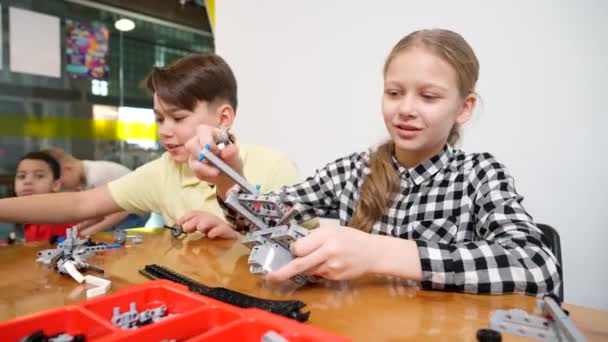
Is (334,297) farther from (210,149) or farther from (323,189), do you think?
(323,189)

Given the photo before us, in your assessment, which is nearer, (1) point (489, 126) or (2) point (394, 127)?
(2) point (394, 127)

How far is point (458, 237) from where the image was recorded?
100cm

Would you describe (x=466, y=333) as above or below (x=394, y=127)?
below

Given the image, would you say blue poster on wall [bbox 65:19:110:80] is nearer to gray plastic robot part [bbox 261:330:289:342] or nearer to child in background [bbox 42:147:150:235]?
child in background [bbox 42:147:150:235]

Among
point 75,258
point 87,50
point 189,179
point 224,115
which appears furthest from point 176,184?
point 87,50

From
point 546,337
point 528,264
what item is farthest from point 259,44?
point 546,337

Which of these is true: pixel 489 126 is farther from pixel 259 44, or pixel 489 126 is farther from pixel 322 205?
pixel 259 44

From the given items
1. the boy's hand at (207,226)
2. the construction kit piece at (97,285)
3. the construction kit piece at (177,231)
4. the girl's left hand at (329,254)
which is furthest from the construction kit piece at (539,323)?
the construction kit piece at (177,231)

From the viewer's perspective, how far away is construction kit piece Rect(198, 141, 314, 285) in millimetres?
683

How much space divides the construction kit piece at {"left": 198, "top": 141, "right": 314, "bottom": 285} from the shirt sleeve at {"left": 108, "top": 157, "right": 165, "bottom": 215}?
0.82 meters

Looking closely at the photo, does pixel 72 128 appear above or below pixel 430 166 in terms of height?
above

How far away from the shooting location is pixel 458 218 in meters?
1.02

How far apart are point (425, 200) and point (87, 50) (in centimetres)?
343

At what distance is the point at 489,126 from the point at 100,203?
150 centimetres
